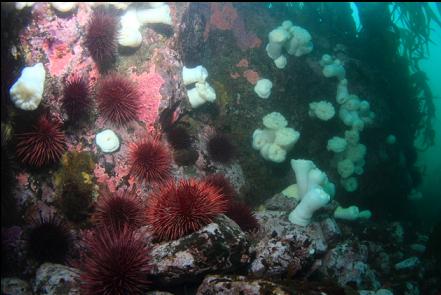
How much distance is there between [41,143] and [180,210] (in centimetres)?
232

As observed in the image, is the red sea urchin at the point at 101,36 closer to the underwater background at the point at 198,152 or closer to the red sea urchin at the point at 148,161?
the underwater background at the point at 198,152

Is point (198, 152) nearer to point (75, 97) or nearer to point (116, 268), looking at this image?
point (75, 97)

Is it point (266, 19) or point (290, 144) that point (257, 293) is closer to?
point (290, 144)

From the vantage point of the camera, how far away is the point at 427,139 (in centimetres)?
1341

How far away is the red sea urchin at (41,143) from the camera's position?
15.9ft

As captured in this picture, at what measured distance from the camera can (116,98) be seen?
5.59 m

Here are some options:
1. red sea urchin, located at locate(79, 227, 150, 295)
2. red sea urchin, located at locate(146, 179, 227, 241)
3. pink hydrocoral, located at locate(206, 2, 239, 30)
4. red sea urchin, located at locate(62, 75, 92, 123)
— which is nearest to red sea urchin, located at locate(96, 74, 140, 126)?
red sea urchin, located at locate(62, 75, 92, 123)

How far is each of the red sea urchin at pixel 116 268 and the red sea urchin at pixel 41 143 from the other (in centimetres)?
172

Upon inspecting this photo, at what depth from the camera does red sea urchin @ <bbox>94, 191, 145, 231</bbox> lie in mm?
4930

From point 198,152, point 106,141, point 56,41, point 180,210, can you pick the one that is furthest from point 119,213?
point 56,41

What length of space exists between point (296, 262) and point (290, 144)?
3285 mm

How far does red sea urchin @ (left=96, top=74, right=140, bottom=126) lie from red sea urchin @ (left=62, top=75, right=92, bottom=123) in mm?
233

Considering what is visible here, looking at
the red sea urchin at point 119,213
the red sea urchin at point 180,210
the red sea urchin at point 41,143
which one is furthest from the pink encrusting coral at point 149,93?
the red sea urchin at point 180,210

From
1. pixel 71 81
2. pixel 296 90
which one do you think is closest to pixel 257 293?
pixel 71 81
